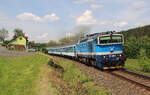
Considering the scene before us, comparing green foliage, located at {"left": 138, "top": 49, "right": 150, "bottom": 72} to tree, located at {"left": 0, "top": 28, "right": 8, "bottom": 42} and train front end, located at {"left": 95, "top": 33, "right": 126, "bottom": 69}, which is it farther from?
tree, located at {"left": 0, "top": 28, "right": 8, "bottom": 42}

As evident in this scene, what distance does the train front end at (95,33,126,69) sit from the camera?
19.5 metres

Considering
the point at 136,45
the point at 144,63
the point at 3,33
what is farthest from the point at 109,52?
the point at 3,33

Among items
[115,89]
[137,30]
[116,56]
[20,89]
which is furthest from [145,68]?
[137,30]

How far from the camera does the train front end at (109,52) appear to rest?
19.5 meters

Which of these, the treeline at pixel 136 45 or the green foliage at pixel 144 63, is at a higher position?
the treeline at pixel 136 45

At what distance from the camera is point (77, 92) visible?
10977mm

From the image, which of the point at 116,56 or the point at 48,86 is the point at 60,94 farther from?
the point at 116,56

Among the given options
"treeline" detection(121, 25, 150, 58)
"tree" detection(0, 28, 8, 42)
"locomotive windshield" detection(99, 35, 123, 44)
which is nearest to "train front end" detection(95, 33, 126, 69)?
"locomotive windshield" detection(99, 35, 123, 44)

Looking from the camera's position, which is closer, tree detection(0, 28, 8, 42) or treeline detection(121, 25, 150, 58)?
treeline detection(121, 25, 150, 58)

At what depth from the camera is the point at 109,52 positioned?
19.7 m

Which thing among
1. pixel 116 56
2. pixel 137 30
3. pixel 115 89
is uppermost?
pixel 137 30

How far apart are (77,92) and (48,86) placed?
1936 millimetres

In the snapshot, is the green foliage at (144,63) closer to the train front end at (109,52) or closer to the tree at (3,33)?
the train front end at (109,52)

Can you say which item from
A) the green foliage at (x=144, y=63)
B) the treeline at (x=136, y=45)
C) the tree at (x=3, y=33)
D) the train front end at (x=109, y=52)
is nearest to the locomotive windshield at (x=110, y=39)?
the train front end at (x=109, y=52)
